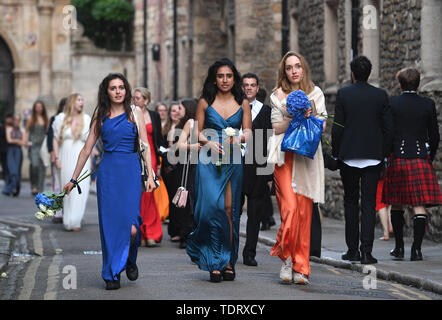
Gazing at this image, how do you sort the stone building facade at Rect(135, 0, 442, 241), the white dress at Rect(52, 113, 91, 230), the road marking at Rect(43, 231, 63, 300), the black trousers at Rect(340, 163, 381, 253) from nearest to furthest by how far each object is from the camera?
1. the road marking at Rect(43, 231, 63, 300)
2. the black trousers at Rect(340, 163, 381, 253)
3. the stone building facade at Rect(135, 0, 442, 241)
4. the white dress at Rect(52, 113, 91, 230)

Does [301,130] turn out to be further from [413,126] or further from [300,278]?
[413,126]

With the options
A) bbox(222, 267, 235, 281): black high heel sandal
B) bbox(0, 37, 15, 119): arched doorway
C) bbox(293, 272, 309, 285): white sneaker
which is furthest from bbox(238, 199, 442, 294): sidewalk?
bbox(0, 37, 15, 119): arched doorway

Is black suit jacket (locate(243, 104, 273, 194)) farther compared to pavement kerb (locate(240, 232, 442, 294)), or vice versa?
black suit jacket (locate(243, 104, 273, 194))

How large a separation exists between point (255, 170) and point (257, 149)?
0.48 metres

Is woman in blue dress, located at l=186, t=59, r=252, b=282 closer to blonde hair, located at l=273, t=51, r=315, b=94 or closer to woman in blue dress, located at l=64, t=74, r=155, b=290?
blonde hair, located at l=273, t=51, r=315, b=94

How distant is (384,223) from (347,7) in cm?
585

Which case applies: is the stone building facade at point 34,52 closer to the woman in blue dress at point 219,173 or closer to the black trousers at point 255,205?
the black trousers at point 255,205

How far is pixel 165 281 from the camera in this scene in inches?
370

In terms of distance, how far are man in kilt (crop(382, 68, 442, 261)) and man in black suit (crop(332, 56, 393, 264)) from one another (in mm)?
529

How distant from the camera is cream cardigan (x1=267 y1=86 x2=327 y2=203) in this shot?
9.33 meters

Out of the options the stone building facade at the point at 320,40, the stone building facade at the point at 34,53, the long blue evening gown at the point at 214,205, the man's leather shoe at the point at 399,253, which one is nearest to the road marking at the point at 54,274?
the long blue evening gown at the point at 214,205

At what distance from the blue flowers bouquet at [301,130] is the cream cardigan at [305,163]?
0.59 ft

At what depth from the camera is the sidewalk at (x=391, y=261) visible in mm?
9555
